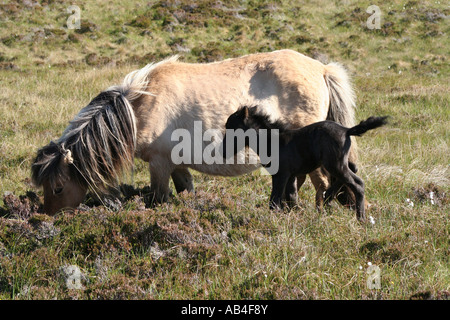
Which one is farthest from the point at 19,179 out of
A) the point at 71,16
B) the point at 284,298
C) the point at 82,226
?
the point at 71,16

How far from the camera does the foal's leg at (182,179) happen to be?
242 inches

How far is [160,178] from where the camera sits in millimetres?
5586

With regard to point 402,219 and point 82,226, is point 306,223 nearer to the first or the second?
point 402,219

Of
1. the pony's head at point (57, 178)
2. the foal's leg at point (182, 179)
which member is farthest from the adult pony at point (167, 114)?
the foal's leg at point (182, 179)

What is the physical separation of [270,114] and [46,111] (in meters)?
6.12

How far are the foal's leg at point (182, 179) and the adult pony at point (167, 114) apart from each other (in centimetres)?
25

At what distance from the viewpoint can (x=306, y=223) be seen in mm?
4629

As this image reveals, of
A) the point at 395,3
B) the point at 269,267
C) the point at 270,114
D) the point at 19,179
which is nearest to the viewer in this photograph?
the point at 269,267

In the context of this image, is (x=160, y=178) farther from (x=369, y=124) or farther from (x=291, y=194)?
(x=369, y=124)

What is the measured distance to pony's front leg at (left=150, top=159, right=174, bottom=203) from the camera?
559 centimetres

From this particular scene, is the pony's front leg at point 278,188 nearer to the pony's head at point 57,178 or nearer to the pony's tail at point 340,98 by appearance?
the pony's tail at point 340,98

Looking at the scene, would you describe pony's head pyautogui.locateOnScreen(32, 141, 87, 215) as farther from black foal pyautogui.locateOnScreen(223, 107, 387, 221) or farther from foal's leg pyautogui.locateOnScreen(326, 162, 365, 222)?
foal's leg pyautogui.locateOnScreen(326, 162, 365, 222)

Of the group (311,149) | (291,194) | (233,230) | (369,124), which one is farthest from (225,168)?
(369,124)

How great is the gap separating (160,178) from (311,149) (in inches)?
70.9
